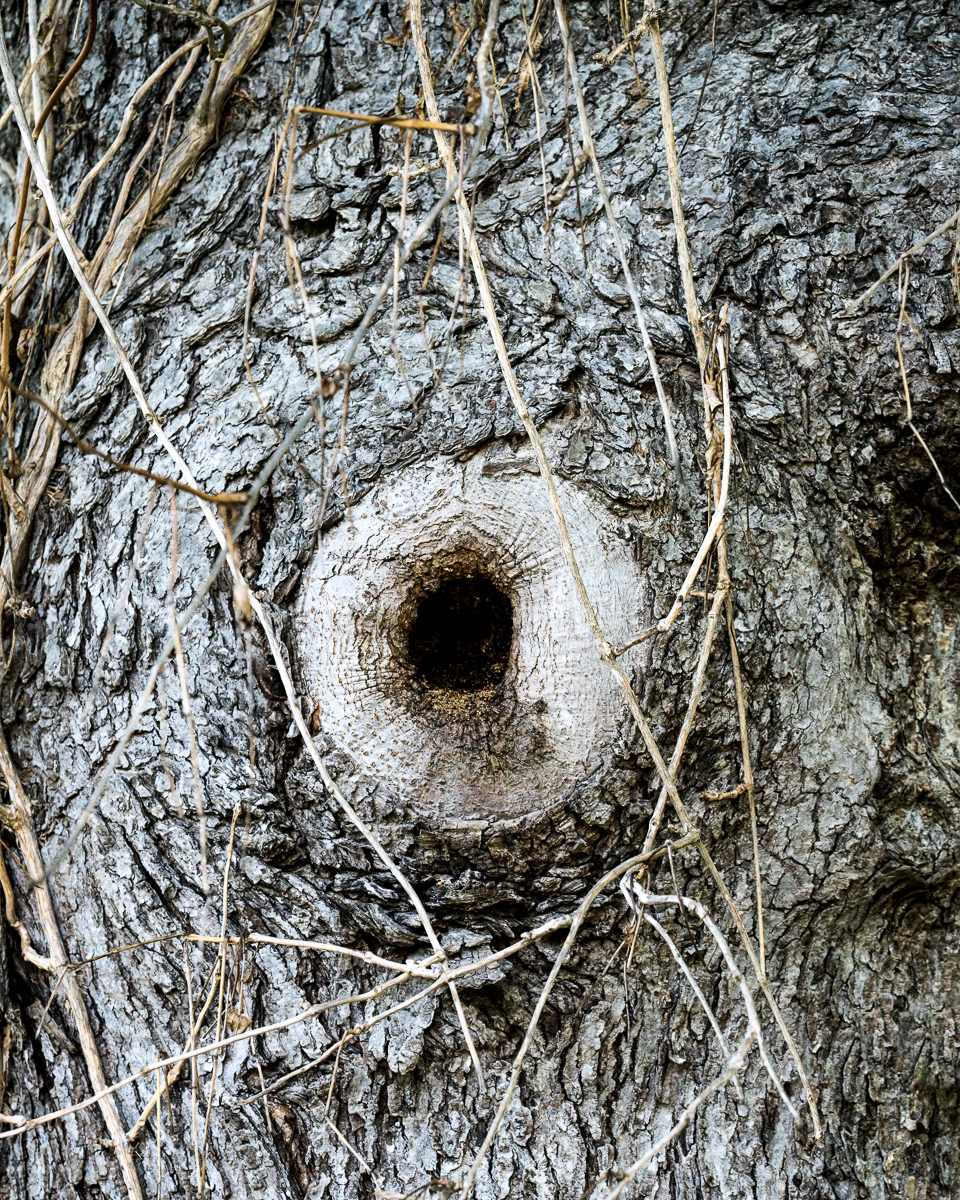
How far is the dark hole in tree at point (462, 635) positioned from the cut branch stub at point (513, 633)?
0.02m

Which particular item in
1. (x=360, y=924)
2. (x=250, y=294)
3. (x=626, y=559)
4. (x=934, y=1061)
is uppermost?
(x=250, y=294)

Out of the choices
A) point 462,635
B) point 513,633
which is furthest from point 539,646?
point 462,635

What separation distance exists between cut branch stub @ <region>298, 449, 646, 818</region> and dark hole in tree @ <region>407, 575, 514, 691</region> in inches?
0.8

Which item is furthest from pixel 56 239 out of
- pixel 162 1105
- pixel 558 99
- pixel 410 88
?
pixel 162 1105

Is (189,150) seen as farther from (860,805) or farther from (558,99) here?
(860,805)

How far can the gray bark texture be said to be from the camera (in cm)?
119

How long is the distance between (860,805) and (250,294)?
103 cm

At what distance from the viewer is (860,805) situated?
1252 mm

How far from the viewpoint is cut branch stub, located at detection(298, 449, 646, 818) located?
1.18 metres

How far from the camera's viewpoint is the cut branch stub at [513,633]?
46.4 inches

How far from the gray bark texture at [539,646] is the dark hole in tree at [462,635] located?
1.1 inches

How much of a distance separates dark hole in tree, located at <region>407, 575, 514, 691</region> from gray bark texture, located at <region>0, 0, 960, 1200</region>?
0.03 metres

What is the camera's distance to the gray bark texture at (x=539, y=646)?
1192mm

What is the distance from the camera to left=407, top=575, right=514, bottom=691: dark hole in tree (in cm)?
122
